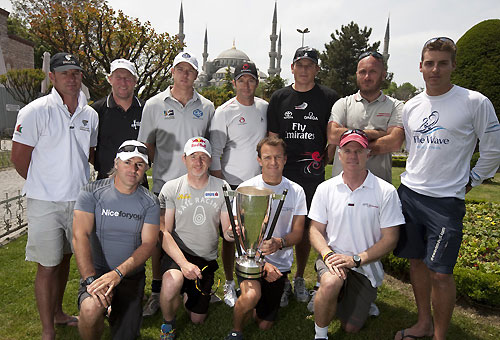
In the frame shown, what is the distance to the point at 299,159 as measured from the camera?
13.0 feet

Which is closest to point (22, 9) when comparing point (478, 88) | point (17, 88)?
point (17, 88)

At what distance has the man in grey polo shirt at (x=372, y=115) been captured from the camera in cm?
351

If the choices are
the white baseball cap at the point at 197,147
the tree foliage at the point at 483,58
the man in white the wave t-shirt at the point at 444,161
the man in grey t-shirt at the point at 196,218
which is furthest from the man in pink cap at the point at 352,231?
the tree foliage at the point at 483,58

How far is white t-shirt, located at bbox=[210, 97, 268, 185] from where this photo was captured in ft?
12.8

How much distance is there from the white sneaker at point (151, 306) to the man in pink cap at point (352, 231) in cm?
166

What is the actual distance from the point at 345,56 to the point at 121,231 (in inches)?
1651

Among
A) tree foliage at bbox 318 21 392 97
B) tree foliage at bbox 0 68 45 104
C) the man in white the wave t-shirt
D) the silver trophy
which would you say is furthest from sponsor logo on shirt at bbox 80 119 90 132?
tree foliage at bbox 318 21 392 97

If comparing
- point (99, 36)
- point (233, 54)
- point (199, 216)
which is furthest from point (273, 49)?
point (199, 216)

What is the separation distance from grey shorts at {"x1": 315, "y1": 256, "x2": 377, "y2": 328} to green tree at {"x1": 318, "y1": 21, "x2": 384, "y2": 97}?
1544 inches

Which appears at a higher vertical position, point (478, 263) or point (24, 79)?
point (24, 79)

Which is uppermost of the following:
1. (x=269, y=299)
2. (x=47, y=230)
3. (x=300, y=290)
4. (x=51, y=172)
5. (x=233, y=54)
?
(x=233, y=54)

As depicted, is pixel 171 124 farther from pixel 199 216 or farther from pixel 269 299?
pixel 269 299

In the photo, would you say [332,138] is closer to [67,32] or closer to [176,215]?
[176,215]

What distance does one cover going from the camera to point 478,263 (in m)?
4.50
